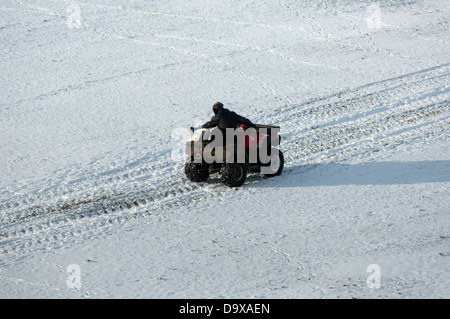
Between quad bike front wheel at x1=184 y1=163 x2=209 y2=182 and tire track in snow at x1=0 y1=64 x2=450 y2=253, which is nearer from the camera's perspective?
tire track in snow at x1=0 y1=64 x2=450 y2=253

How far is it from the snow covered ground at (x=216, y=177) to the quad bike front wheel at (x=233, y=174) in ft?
0.50

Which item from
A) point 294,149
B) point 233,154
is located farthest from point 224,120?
point 294,149

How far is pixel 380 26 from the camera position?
1883cm

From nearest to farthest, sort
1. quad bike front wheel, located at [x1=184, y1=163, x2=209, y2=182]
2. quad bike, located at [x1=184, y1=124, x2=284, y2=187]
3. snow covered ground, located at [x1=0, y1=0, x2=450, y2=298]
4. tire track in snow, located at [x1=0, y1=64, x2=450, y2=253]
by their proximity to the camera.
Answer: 1. snow covered ground, located at [x1=0, y1=0, x2=450, y2=298]
2. tire track in snow, located at [x1=0, y1=64, x2=450, y2=253]
3. quad bike, located at [x1=184, y1=124, x2=284, y2=187]
4. quad bike front wheel, located at [x1=184, y1=163, x2=209, y2=182]

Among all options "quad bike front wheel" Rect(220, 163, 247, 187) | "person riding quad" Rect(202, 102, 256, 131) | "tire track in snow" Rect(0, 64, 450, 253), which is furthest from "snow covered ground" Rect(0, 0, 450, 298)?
"person riding quad" Rect(202, 102, 256, 131)

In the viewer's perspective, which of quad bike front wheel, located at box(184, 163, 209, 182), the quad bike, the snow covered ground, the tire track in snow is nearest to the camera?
the snow covered ground

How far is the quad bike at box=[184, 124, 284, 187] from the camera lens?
33.1 ft

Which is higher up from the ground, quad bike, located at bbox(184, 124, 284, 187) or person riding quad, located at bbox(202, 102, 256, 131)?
person riding quad, located at bbox(202, 102, 256, 131)

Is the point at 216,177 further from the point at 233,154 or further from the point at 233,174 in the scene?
the point at 233,154

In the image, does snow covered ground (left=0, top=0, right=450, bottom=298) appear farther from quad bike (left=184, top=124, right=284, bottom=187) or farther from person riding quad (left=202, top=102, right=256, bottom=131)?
person riding quad (left=202, top=102, right=256, bottom=131)

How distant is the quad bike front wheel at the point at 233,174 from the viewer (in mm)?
10184
